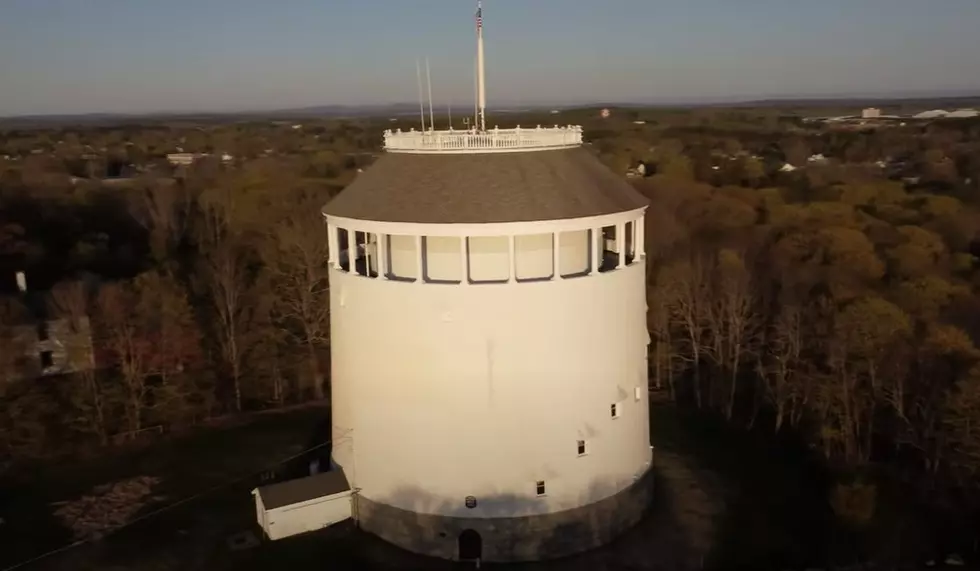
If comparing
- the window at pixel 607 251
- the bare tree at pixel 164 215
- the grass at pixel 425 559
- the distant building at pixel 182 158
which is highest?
the distant building at pixel 182 158

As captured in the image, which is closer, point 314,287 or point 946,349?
point 946,349

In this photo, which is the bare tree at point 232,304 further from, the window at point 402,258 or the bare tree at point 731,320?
the bare tree at point 731,320

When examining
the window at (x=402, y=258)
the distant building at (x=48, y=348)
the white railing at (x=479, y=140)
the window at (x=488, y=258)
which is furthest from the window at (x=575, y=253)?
the distant building at (x=48, y=348)

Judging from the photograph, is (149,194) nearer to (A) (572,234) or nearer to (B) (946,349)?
(A) (572,234)

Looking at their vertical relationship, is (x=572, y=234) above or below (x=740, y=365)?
above

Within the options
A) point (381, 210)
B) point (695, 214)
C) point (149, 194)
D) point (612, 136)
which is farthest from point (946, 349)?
point (612, 136)

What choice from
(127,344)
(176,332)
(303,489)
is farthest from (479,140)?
(127,344)

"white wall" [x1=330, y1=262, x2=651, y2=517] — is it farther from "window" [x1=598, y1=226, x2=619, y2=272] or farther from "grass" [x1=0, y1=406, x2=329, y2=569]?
"grass" [x1=0, y1=406, x2=329, y2=569]
